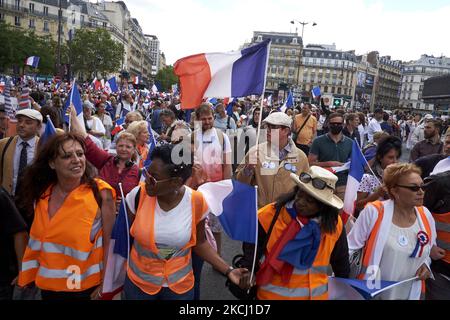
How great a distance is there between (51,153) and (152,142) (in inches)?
130

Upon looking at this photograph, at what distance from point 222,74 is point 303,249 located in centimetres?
207

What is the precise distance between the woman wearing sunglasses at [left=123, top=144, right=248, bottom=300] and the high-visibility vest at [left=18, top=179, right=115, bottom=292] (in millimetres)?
266

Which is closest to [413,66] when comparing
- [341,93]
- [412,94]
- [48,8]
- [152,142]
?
[412,94]

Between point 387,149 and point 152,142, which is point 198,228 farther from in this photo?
point 152,142

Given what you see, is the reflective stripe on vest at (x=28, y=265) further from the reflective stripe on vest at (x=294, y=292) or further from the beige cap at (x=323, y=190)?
the beige cap at (x=323, y=190)

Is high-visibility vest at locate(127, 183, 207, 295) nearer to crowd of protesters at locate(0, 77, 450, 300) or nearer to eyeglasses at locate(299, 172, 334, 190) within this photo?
crowd of protesters at locate(0, 77, 450, 300)

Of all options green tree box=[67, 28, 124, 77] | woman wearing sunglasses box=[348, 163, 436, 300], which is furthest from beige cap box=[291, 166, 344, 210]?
green tree box=[67, 28, 124, 77]

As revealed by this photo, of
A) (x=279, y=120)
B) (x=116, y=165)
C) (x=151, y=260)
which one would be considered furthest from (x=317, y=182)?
(x=116, y=165)

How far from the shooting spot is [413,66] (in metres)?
133

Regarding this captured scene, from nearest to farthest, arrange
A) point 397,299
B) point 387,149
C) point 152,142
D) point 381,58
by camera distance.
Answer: point 397,299 → point 387,149 → point 152,142 → point 381,58

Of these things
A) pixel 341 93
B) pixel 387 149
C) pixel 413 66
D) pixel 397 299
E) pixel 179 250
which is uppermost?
pixel 413 66

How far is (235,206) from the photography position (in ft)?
8.69

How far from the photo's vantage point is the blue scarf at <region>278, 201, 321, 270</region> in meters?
2.26

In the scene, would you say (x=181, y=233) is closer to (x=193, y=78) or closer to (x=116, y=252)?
→ (x=116, y=252)
